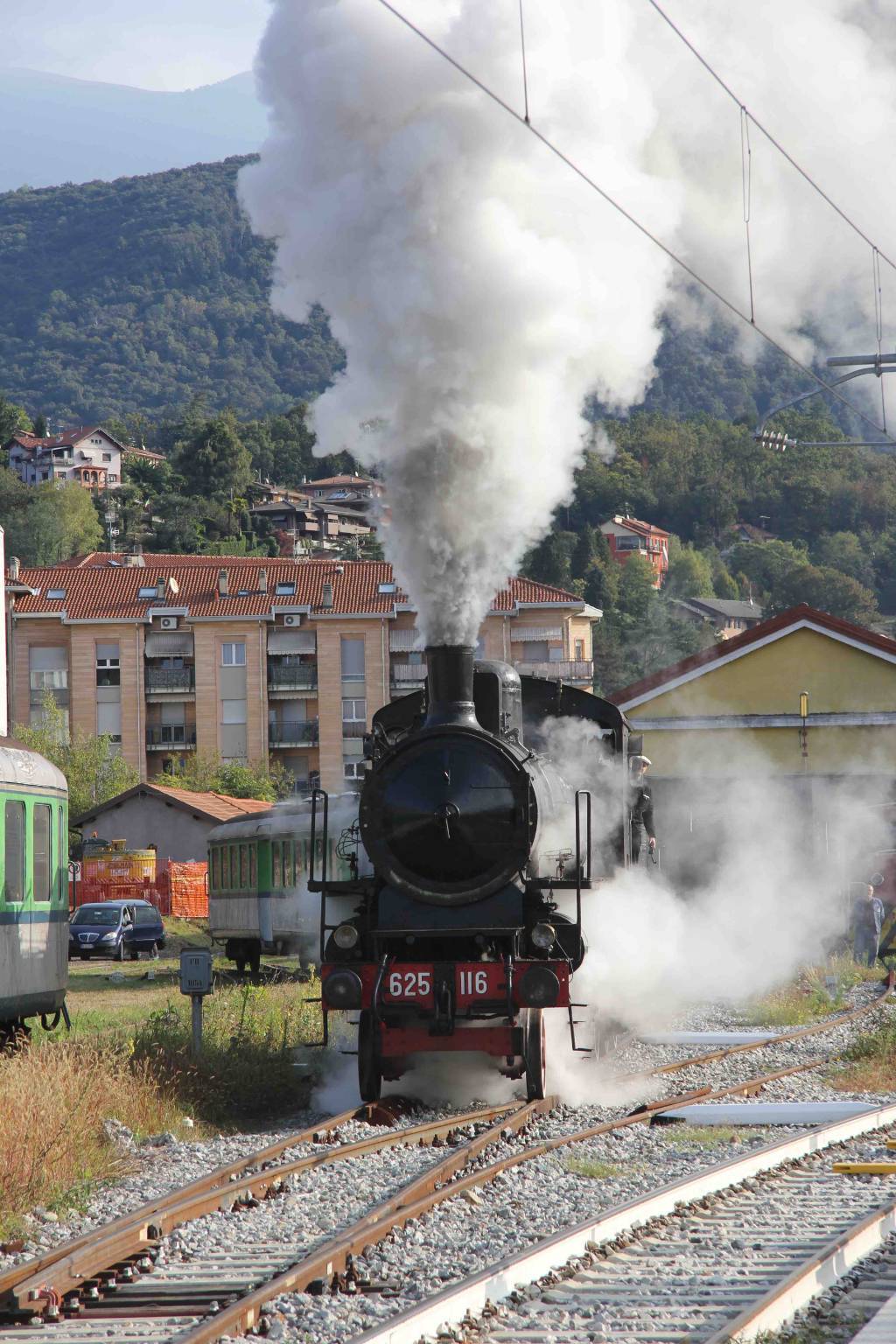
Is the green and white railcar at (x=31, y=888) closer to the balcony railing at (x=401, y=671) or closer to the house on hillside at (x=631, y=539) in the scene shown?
the balcony railing at (x=401, y=671)

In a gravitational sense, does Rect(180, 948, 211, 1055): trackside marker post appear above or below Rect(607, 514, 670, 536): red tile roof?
below

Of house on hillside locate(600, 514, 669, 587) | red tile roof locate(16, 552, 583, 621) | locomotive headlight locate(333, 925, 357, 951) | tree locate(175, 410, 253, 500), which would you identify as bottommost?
locomotive headlight locate(333, 925, 357, 951)

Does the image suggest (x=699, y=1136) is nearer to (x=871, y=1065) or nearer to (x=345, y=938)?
(x=345, y=938)

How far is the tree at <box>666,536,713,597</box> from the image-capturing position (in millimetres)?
135375

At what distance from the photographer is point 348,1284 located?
6469 mm

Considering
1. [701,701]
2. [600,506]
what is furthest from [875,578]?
[701,701]

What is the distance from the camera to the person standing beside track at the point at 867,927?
2372 centimetres

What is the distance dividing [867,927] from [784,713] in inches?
222

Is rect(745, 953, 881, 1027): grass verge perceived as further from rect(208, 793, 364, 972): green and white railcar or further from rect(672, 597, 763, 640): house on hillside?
rect(672, 597, 763, 640): house on hillside

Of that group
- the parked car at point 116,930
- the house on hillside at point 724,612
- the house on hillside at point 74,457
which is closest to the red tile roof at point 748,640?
the parked car at point 116,930

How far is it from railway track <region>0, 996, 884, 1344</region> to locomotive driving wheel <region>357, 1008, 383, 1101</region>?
→ 6.49 feet

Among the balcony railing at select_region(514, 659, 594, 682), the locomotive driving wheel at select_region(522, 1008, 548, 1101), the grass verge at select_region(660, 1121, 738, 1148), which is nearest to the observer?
the grass verge at select_region(660, 1121, 738, 1148)

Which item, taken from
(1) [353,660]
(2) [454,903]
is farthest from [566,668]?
(2) [454,903]

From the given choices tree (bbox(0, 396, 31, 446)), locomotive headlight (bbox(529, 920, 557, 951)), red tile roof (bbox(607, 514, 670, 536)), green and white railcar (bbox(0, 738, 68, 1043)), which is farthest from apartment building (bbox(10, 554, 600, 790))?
tree (bbox(0, 396, 31, 446))
